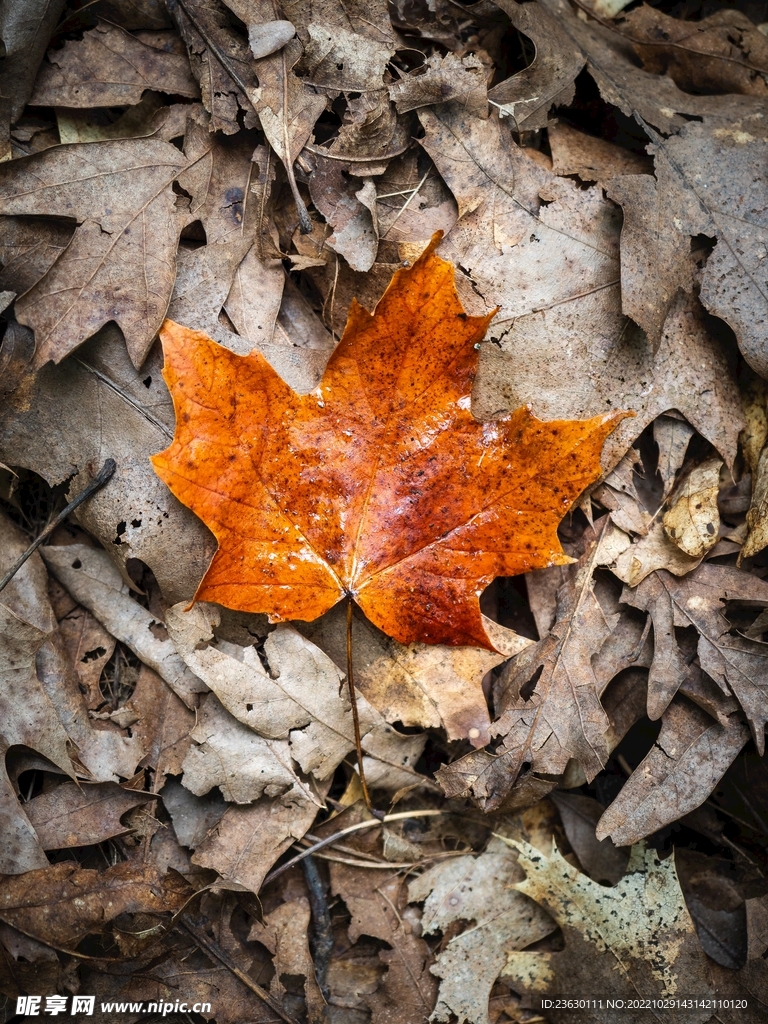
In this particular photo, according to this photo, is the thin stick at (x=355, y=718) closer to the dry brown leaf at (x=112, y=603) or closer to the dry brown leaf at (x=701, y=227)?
the dry brown leaf at (x=112, y=603)

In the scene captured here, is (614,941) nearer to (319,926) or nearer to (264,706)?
(319,926)

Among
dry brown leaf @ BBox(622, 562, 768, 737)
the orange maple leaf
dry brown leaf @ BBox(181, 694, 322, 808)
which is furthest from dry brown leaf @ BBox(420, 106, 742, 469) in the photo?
dry brown leaf @ BBox(181, 694, 322, 808)

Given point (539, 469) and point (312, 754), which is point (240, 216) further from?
point (312, 754)

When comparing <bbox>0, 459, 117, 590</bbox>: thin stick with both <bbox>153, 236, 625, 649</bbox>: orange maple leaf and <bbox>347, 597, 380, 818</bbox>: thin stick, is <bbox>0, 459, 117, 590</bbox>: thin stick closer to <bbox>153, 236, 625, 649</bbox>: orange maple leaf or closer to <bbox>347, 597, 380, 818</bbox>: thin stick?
<bbox>153, 236, 625, 649</bbox>: orange maple leaf

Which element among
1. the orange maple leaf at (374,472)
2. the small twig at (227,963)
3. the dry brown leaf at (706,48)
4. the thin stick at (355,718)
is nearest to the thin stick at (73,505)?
the orange maple leaf at (374,472)

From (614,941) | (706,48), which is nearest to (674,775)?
(614,941)

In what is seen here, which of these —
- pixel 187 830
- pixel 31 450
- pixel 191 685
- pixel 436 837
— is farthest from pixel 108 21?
pixel 436 837
